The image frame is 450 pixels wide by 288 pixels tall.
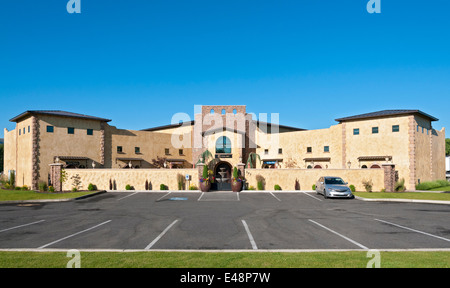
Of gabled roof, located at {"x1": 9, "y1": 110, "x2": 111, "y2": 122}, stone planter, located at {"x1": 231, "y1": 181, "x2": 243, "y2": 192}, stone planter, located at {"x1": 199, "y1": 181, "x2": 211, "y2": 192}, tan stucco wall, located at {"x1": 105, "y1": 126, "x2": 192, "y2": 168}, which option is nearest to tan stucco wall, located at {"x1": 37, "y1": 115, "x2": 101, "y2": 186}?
gabled roof, located at {"x1": 9, "y1": 110, "x2": 111, "y2": 122}

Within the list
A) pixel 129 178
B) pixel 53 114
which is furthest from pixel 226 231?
pixel 53 114

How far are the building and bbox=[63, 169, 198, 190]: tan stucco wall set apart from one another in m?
1.13

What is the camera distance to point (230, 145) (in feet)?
126

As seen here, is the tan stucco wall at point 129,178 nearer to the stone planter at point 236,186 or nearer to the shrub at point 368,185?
the stone planter at point 236,186

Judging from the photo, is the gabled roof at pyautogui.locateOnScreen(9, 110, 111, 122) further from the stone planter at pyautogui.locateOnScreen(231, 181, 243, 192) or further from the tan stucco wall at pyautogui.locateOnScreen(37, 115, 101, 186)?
the stone planter at pyautogui.locateOnScreen(231, 181, 243, 192)

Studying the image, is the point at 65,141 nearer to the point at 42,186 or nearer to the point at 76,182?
the point at 42,186

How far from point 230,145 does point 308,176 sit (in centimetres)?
1183

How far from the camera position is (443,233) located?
33.9 ft

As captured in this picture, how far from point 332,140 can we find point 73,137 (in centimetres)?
3186

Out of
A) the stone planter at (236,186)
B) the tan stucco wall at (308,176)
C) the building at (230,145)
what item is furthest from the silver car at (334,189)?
the stone planter at (236,186)

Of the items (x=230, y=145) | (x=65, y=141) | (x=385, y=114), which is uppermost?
(x=385, y=114)

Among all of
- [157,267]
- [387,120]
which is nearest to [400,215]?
[157,267]
